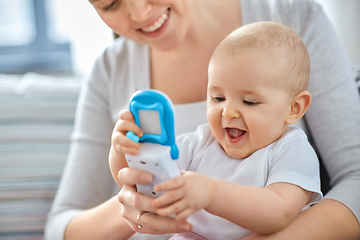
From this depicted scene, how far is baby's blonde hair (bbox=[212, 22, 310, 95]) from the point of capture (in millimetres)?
819

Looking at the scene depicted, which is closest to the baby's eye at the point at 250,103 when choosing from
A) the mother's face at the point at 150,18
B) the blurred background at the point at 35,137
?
the mother's face at the point at 150,18

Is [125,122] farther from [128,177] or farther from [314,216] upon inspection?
[314,216]

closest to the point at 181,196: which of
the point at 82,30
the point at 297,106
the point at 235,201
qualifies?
the point at 235,201

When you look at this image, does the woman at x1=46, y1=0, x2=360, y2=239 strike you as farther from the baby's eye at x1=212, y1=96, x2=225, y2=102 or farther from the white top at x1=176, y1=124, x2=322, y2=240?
the baby's eye at x1=212, y1=96, x2=225, y2=102

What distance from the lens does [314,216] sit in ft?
A: 2.84

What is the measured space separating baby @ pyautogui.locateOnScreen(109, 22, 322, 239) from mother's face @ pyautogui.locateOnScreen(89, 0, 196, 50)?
10.7 inches

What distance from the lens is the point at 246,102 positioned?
0.83m

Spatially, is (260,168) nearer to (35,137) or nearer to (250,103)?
(250,103)

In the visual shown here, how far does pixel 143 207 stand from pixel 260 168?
11.6 inches

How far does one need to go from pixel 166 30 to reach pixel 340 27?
1.33 meters

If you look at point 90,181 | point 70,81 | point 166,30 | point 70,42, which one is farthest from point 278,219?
point 70,42

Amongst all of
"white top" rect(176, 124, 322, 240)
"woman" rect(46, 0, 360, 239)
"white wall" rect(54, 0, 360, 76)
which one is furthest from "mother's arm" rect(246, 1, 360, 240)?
"white wall" rect(54, 0, 360, 76)

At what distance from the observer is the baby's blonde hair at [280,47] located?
82 centimetres

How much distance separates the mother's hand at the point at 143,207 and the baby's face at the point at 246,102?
25cm
